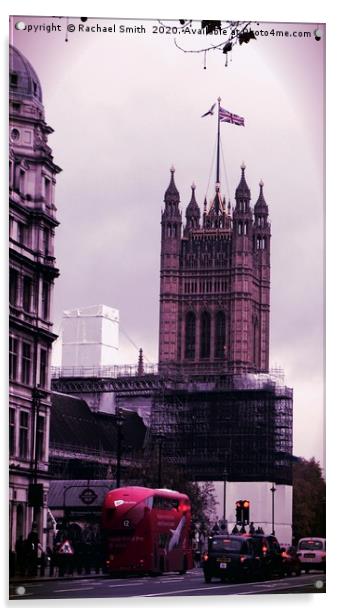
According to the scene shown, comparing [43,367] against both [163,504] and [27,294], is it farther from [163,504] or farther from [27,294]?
[163,504]

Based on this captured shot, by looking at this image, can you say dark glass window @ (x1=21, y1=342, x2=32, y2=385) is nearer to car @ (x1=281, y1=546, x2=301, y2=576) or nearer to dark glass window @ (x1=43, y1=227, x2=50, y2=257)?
dark glass window @ (x1=43, y1=227, x2=50, y2=257)

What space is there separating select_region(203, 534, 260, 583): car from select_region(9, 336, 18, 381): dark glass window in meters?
5.04

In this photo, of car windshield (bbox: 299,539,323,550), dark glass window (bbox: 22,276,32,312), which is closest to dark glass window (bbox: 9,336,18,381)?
dark glass window (bbox: 22,276,32,312)

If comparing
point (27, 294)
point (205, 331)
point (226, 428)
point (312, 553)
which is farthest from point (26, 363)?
point (205, 331)

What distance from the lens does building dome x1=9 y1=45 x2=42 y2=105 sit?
982 inches

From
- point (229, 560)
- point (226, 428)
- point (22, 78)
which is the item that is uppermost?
point (22, 78)

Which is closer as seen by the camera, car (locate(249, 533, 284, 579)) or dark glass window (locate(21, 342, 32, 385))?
dark glass window (locate(21, 342, 32, 385))

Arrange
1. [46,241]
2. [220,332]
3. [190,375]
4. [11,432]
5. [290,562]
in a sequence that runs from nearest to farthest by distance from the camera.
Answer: [11,432] → [46,241] → [290,562] → [190,375] → [220,332]

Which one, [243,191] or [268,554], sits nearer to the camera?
[243,191]

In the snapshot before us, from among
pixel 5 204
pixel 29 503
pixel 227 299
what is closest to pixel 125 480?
pixel 29 503

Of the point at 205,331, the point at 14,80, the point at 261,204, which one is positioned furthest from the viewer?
the point at 205,331

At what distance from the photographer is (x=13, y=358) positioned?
1013 inches

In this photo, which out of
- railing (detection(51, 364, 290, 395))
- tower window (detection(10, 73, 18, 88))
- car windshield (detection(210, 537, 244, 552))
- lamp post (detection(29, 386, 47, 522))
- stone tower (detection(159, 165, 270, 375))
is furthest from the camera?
railing (detection(51, 364, 290, 395))

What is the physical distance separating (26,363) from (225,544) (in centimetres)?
563
